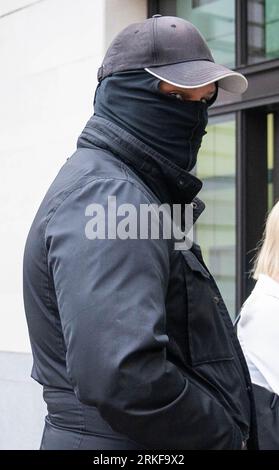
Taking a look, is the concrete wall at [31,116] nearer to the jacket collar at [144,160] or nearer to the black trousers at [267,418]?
the black trousers at [267,418]

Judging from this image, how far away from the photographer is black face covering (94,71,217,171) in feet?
6.46

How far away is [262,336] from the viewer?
261 centimetres

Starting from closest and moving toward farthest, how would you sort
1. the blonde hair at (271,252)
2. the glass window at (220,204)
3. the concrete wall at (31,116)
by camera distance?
1. the blonde hair at (271,252)
2. the glass window at (220,204)
3. the concrete wall at (31,116)

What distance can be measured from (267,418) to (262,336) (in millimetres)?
283

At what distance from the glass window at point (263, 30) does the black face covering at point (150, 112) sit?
2508 millimetres

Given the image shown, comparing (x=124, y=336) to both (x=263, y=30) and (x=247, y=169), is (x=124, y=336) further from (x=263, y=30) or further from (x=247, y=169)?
(x=263, y=30)

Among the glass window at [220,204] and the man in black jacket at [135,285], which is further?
the glass window at [220,204]

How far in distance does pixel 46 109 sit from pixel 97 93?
10.6ft

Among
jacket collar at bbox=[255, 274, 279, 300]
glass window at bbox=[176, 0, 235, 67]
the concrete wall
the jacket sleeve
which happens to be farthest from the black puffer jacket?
the concrete wall

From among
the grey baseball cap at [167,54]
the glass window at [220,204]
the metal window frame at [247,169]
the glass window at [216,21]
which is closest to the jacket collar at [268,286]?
the grey baseball cap at [167,54]

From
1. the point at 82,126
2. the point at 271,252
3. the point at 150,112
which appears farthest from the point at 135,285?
the point at 82,126

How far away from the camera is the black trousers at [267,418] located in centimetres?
249

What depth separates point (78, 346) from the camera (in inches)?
65.4
